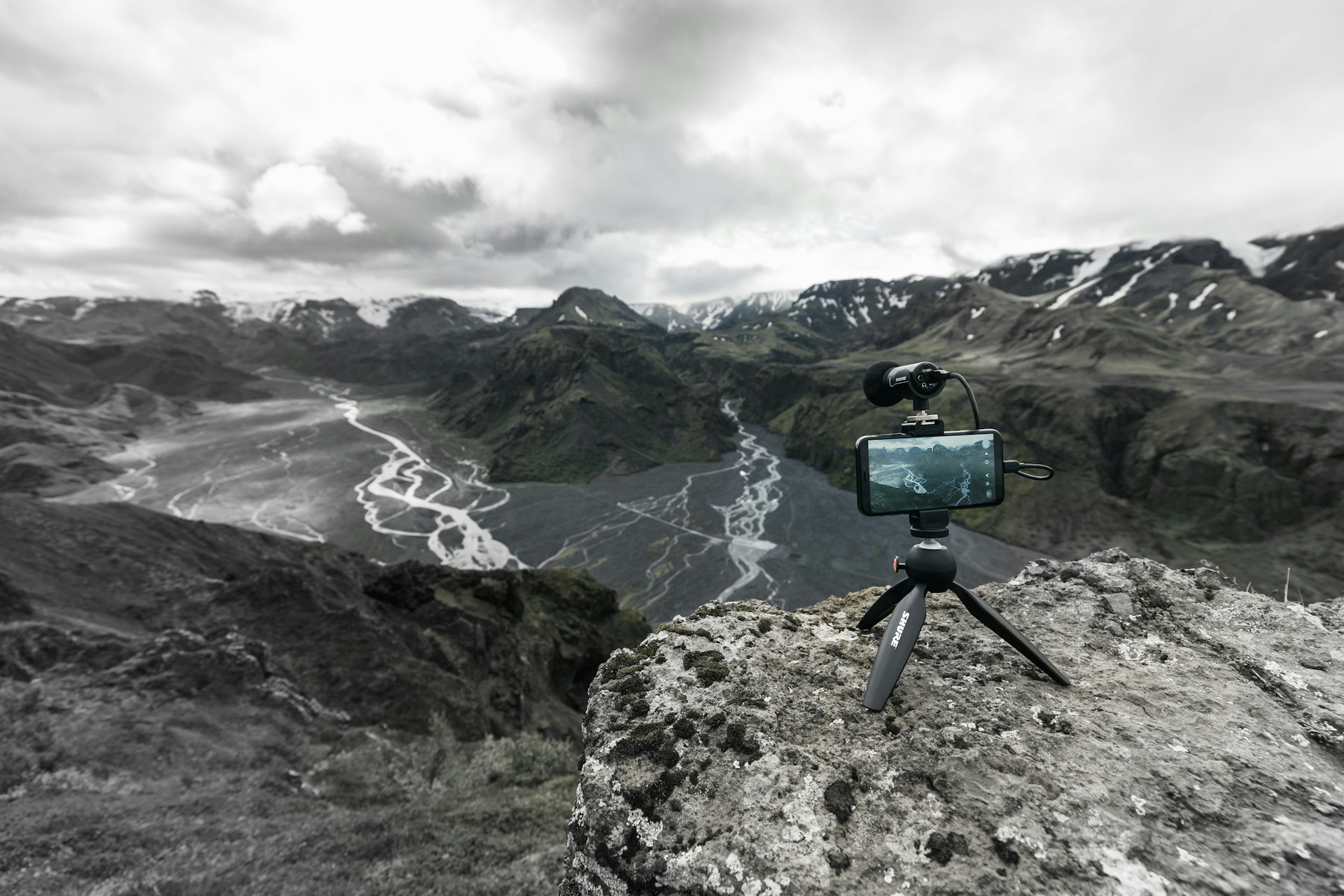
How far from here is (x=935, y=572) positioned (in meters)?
4.50

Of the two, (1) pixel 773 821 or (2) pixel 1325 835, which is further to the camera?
(1) pixel 773 821

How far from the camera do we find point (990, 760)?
3.42 m

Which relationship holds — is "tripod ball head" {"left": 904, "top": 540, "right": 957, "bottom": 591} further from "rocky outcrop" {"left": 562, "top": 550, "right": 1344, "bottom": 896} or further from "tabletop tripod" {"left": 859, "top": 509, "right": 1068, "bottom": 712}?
"rocky outcrop" {"left": 562, "top": 550, "right": 1344, "bottom": 896}

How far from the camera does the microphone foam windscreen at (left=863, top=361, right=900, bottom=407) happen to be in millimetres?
4512

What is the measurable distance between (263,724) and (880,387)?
53.6 feet

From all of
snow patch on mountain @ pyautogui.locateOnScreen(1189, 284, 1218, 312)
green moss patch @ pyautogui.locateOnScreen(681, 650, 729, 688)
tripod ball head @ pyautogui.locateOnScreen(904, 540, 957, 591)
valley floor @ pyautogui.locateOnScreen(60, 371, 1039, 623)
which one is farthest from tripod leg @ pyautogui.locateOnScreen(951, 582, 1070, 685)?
snow patch on mountain @ pyautogui.locateOnScreen(1189, 284, 1218, 312)

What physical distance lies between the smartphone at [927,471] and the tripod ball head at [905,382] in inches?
14.7

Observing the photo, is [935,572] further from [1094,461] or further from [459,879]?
[1094,461]

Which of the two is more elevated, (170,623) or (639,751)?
(639,751)

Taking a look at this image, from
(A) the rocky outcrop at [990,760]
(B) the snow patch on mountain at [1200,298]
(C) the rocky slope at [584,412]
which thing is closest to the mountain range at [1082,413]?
(C) the rocky slope at [584,412]

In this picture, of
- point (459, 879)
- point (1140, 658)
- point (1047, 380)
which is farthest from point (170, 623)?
point (1047, 380)

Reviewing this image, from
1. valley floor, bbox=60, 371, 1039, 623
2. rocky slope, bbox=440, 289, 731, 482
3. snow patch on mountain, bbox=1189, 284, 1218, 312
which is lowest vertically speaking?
valley floor, bbox=60, 371, 1039, 623

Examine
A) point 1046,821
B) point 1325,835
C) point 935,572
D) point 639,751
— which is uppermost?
point 935,572

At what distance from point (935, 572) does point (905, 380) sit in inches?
69.8
